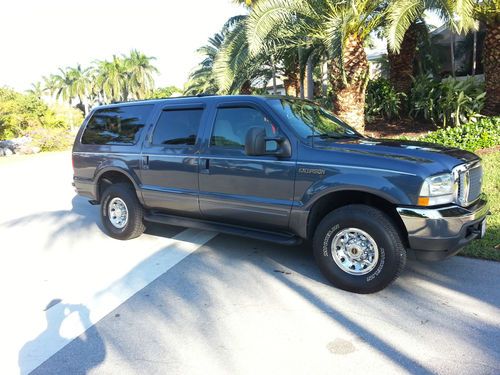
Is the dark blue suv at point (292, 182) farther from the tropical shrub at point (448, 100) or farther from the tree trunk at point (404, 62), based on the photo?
the tree trunk at point (404, 62)

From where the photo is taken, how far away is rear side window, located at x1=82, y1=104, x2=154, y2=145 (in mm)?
5406

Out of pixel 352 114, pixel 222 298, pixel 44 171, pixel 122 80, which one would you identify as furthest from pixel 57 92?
pixel 222 298

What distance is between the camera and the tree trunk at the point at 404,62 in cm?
1252

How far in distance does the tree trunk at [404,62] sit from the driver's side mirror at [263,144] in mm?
9857

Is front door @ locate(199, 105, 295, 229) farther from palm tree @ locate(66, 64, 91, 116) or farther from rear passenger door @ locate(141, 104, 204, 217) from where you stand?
palm tree @ locate(66, 64, 91, 116)

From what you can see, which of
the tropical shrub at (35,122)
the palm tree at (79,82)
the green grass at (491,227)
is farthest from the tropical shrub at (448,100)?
the palm tree at (79,82)

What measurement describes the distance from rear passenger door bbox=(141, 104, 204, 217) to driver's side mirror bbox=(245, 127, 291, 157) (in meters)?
0.99

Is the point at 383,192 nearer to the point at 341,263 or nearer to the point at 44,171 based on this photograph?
the point at 341,263

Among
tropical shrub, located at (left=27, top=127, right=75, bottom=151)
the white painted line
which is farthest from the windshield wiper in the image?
tropical shrub, located at (left=27, top=127, right=75, bottom=151)

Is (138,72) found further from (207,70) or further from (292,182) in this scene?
(292,182)

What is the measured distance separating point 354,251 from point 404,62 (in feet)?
34.9

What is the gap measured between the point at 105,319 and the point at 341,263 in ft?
7.30

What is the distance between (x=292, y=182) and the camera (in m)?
4.05

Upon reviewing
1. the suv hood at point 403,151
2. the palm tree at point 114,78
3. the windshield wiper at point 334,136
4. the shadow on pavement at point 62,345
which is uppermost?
the palm tree at point 114,78
